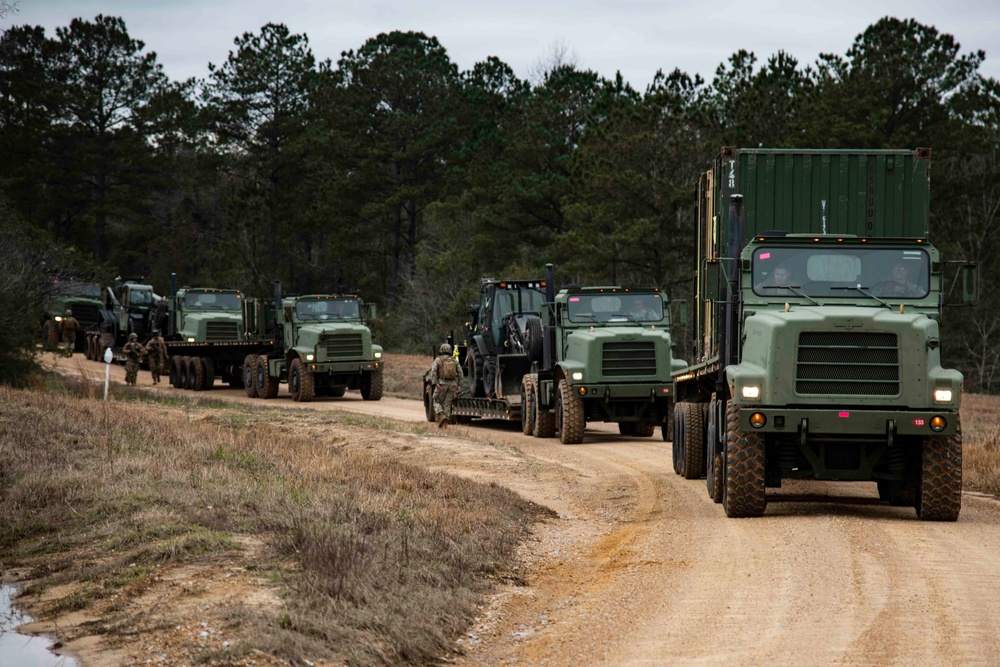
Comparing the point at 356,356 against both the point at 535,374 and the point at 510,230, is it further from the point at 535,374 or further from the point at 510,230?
the point at 510,230

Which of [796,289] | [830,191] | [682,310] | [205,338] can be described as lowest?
[205,338]

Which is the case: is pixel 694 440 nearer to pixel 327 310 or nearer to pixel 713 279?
pixel 713 279

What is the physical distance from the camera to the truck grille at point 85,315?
5066 centimetres

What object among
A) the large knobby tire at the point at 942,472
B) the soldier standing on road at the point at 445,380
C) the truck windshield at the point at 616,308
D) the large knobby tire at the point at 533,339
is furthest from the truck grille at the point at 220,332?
the large knobby tire at the point at 942,472

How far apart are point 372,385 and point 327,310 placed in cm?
235

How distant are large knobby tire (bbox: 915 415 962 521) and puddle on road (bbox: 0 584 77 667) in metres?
7.69

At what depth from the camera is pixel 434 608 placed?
7887 mm

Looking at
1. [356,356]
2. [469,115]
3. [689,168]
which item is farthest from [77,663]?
[469,115]

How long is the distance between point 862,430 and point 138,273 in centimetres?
6111

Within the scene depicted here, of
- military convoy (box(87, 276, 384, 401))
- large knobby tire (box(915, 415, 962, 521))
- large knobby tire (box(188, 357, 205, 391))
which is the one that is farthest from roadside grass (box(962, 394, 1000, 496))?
large knobby tire (box(188, 357, 205, 391))

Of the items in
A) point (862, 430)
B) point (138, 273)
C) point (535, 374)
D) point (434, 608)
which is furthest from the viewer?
point (138, 273)

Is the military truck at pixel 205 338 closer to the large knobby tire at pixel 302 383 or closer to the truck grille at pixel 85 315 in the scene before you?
the large knobby tire at pixel 302 383

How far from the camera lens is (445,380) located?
23859 mm

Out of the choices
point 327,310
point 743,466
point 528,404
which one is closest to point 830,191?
point 743,466
